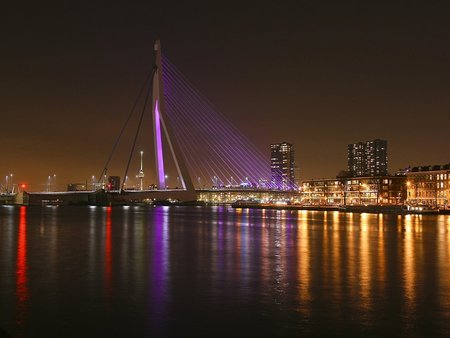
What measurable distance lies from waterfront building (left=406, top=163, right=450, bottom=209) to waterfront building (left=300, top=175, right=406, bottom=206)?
808 centimetres

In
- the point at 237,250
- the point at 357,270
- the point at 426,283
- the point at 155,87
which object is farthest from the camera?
the point at 155,87

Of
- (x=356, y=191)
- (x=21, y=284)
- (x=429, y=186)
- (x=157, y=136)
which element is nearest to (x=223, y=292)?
(x=21, y=284)

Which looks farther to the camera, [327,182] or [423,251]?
[327,182]

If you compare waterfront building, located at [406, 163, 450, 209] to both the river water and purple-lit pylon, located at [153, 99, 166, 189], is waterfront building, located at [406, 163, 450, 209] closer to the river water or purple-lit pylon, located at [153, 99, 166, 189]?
purple-lit pylon, located at [153, 99, 166, 189]

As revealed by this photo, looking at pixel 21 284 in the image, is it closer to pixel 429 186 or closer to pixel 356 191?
pixel 429 186

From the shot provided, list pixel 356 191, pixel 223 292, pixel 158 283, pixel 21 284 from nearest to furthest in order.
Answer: pixel 223 292
pixel 21 284
pixel 158 283
pixel 356 191

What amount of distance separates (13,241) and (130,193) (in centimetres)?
6803

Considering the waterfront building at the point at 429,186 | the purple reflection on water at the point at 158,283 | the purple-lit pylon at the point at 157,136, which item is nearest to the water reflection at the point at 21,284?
the purple reflection on water at the point at 158,283

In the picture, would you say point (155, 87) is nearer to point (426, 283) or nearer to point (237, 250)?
point (237, 250)

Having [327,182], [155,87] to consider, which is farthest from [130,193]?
[327,182]

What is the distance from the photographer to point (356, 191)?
125 meters

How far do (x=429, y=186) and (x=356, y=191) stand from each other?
2609 centimetres

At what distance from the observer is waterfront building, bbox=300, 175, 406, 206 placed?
380ft

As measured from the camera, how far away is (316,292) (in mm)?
13266
